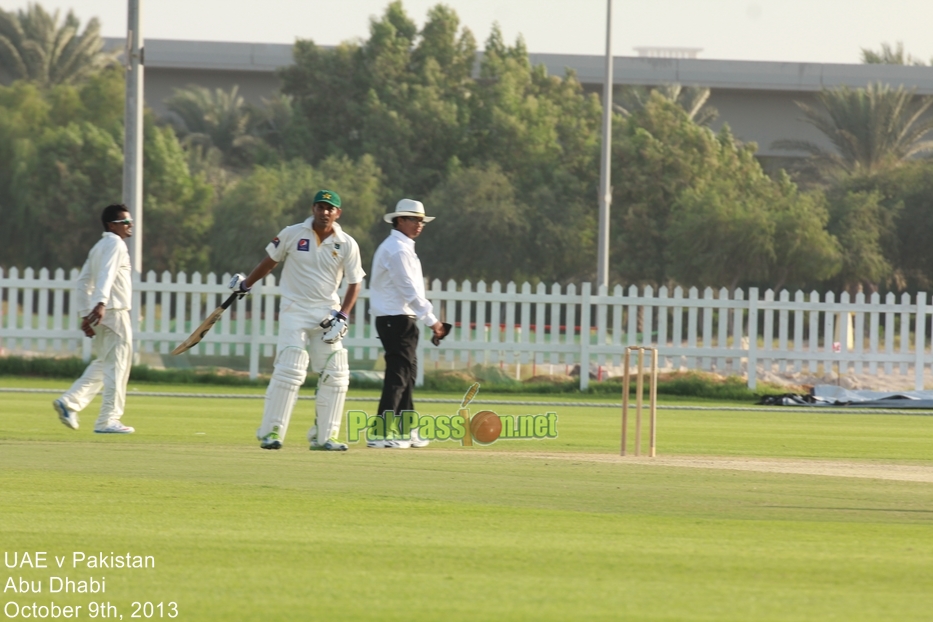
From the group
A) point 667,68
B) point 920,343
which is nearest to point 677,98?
point 667,68

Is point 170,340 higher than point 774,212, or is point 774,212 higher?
point 774,212

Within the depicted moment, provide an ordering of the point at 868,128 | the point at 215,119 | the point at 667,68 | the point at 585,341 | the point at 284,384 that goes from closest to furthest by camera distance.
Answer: the point at 284,384, the point at 585,341, the point at 868,128, the point at 667,68, the point at 215,119

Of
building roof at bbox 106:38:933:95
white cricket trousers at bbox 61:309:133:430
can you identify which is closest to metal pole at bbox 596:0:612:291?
white cricket trousers at bbox 61:309:133:430

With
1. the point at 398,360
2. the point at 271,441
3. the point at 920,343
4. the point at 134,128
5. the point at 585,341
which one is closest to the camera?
the point at 271,441

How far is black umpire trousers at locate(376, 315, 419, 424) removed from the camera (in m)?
9.70

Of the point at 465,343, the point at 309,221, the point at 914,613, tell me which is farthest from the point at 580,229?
the point at 914,613

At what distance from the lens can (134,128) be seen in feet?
65.1

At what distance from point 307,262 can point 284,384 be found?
80 centimetres

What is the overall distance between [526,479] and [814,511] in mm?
1743

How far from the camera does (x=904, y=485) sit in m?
8.11

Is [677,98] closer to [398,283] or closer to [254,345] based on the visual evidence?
[254,345]

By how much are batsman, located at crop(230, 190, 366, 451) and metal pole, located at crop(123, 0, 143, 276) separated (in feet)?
35.6

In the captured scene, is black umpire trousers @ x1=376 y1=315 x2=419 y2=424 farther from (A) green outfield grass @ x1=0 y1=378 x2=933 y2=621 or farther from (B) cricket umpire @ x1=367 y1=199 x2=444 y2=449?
(A) green outfield grass @ x1=0 y1=378 x2=933 y2=621

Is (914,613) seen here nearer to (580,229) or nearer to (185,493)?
(185,493)
